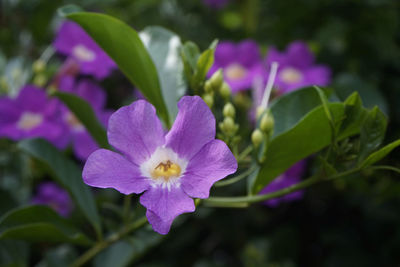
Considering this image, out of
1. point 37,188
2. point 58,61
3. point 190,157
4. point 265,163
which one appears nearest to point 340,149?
point 265,163

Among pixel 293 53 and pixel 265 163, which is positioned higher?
pixel 265 163

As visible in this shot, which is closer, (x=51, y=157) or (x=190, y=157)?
(x=190, y=157)

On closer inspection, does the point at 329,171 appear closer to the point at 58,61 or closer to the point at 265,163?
the point at 265,163

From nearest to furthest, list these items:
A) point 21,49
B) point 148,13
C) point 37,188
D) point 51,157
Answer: point 51,157, point 37,188, point 21,49, point 148,13

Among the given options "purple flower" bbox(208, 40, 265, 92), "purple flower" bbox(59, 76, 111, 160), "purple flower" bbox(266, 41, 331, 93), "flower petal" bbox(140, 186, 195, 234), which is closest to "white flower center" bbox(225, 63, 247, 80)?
"purple flower" bbox(208, 40, 265, 92)

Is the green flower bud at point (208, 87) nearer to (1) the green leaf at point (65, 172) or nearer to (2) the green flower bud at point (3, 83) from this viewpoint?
(1) the green leaf at point (65, 172)

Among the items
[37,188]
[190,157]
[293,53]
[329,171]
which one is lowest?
[37,188]

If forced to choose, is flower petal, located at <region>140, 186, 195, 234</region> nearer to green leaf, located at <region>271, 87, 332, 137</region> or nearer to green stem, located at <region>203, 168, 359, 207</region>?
green stem, located at <region>203, 168, 359, 207</region>

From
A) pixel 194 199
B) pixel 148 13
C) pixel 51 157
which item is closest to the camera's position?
pixel 194 199
